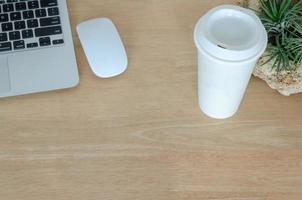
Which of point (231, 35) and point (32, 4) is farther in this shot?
point (32, 4)

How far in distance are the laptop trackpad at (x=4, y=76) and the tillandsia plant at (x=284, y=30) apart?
42 cm

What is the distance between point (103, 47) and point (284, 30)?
0.30m

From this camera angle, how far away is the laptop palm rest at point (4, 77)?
0.78 m

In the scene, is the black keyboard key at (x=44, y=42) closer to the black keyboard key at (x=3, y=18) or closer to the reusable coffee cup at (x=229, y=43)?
the black keyboard key at (x=3, y=18)

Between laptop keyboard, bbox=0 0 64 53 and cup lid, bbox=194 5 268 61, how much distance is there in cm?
29

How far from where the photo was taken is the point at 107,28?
2.71ft

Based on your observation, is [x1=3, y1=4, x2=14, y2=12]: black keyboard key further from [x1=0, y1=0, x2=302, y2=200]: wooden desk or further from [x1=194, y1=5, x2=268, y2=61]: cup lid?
[x1=194, y1=5, x2=268, y2=61]: cup lid

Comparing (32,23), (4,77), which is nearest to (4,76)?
(4,77)

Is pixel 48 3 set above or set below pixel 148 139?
above

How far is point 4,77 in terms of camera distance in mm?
792

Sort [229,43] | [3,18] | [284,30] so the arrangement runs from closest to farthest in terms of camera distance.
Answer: [229,43] → [284,30] → [3,18]

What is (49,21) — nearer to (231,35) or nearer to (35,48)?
(35,48)

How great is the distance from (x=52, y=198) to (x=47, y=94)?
18 centimetres

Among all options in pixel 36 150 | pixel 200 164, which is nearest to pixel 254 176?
pixel 200 164
